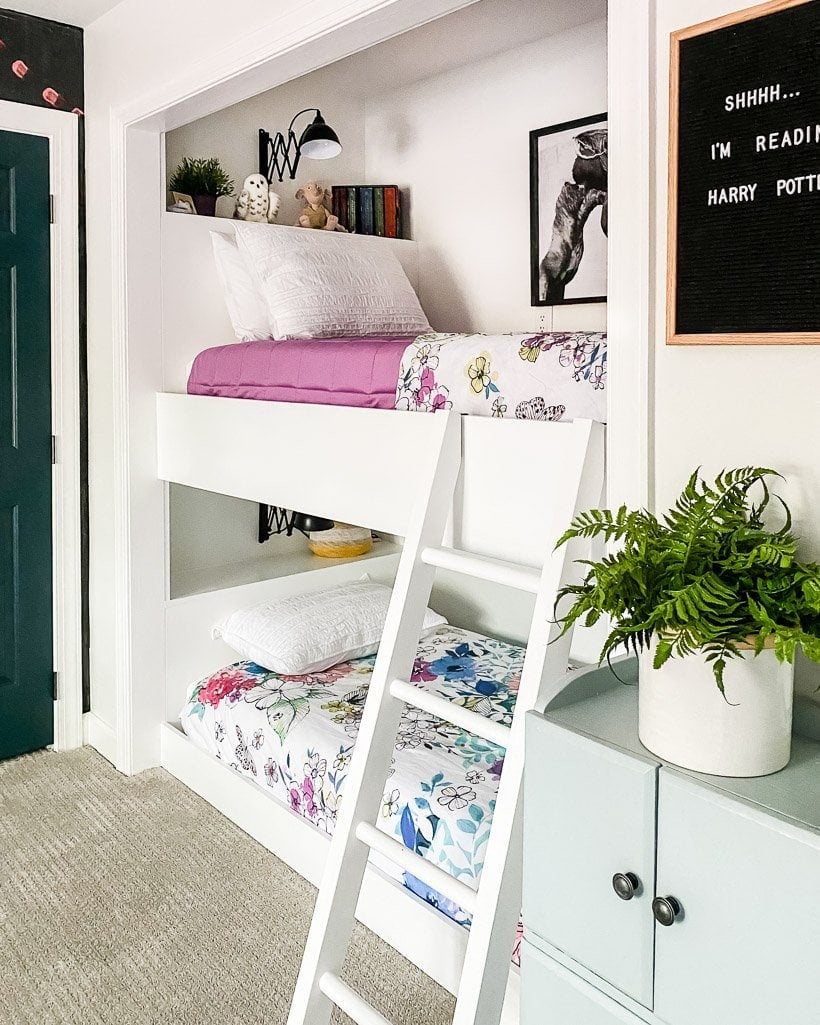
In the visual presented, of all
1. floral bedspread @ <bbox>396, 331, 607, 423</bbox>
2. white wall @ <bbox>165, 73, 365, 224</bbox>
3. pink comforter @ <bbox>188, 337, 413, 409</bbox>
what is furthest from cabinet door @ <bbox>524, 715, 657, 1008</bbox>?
white wall @ <bbox>165, 73, 365, 224</bbox>

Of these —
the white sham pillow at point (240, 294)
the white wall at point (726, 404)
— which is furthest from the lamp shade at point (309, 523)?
the white wall at point (726, 404)

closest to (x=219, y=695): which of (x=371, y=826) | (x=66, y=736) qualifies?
(x=66, y=736)

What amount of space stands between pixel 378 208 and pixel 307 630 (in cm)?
169

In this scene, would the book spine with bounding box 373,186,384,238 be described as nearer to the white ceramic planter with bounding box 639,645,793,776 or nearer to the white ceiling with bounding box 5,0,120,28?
the white ceiling with bounding box 5,0,120,28

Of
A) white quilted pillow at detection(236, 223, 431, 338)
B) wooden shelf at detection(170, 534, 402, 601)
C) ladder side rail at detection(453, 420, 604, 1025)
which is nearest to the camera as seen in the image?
ladder side rail at detection(453, 420, 604, 1025)

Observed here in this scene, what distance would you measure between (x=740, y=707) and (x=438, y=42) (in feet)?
9.42

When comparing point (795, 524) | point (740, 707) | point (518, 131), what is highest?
point (518, 131)

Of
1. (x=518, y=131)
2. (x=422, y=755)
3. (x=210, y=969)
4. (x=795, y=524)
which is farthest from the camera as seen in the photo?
(x=518, y=131)

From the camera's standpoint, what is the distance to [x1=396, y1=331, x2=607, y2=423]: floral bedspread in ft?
5.89

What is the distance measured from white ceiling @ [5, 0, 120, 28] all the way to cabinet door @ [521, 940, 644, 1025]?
296 cm

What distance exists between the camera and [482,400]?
1.99m

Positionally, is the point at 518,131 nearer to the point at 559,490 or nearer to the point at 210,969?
the point at 559,490

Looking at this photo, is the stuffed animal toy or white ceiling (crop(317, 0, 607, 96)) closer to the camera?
white ceiling (crop(317, 0, 607, 96))

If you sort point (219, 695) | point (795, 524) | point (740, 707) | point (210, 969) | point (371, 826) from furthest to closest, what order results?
point (219, 695) → point (210, 969) → point (371, 826) → point (795, 524) → point (740, 707)
